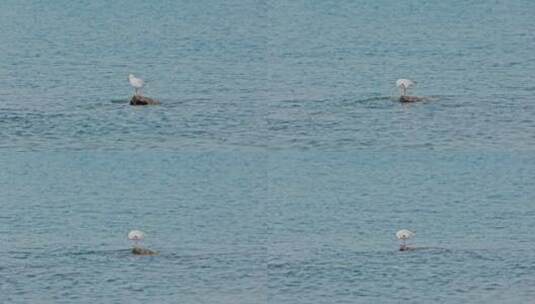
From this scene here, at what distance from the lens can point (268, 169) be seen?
26969 mm

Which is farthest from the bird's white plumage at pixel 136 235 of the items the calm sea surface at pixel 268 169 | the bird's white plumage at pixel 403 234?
the bird's white plumage at pixel 403 234

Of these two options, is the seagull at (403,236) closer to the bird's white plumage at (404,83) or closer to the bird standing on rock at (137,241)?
the bird standing on rock at (137,241)

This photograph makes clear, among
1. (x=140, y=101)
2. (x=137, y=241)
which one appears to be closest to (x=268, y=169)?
(x=137, y=241)

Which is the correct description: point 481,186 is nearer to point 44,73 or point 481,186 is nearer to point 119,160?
point 119,160

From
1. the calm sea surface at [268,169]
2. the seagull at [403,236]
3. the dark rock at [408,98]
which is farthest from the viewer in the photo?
the dark rock at [408,98]

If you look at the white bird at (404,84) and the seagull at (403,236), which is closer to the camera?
the seagull at (403,236)

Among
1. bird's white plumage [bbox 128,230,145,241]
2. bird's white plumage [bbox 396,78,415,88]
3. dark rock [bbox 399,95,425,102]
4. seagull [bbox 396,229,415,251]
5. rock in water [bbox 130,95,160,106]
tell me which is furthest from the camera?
dark rock [bbox 399,95,425,102]

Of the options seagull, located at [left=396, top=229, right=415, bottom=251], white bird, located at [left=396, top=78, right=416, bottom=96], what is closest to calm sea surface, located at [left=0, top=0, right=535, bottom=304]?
seagull, located at [left=396, top=229, right=415, bottom=251]

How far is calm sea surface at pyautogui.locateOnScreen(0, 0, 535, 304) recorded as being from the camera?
928 inches

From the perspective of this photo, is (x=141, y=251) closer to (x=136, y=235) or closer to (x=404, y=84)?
(x=136, y=235)

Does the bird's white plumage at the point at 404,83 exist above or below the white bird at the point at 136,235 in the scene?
above

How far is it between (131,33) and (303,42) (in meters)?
3.02

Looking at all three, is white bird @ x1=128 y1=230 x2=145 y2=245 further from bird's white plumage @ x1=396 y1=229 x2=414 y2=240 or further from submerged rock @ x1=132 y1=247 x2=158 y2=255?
bird's white plumage @ x1=396 y1=229 x2=414 y2=240

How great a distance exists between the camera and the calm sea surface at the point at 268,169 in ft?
77.3
